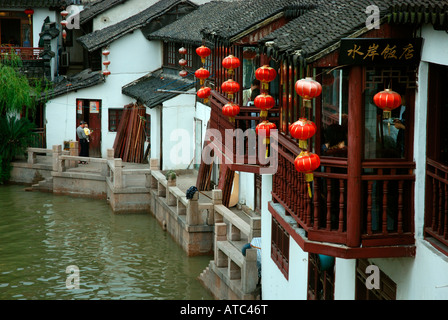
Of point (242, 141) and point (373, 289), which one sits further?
point (242, 141)

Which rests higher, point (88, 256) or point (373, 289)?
point (373, 289)

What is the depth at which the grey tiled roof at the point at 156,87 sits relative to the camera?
3097cm

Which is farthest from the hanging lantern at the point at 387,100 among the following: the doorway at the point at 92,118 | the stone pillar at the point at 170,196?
the doorway at the point at 92,118

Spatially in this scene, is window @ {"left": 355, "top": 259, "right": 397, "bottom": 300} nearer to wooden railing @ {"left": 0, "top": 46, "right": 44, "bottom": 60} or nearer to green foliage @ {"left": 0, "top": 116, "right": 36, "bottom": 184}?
green foliage @ {"left": 0, "top": 116, "right": 36, "bottom": 184}

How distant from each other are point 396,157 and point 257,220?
7004 millimetres

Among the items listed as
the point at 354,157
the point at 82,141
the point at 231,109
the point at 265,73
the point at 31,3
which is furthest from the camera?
the point at 31,3

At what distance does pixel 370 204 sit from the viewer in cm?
982

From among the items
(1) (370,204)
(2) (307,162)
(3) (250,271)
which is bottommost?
(3) (250,271)

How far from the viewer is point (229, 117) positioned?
1681 centimetres

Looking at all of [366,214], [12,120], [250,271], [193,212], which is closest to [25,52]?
[12,120]

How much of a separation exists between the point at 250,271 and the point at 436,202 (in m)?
6.50

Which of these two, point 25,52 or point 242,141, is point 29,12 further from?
point 242,141

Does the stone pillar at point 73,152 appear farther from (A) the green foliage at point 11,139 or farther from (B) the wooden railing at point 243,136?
(B) the wooden railing at point 243,136

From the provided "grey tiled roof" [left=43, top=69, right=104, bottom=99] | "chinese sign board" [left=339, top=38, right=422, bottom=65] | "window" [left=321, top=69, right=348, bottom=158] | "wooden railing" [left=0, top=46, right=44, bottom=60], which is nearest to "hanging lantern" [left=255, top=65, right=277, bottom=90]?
"window" [left=321, top=69, right=348, bottom=158]
